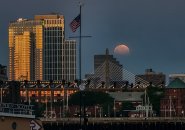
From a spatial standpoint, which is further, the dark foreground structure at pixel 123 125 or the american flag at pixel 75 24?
the dark foreground structure at pixel 123 125

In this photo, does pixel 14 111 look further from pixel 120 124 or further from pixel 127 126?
pixel 120 124

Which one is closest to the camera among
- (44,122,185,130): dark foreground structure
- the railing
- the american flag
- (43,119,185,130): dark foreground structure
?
the railing

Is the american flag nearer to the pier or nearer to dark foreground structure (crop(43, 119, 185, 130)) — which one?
the pier

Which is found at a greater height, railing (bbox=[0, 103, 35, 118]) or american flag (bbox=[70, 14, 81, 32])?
american flag (bbox=[70, 14, 81, 32])

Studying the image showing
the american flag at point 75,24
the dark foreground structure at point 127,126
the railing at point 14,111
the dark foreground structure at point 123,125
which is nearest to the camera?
the railing at point 14,111

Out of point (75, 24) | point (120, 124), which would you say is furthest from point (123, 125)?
point (75, 24)

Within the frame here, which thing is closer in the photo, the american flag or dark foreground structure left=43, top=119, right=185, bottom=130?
the american flag

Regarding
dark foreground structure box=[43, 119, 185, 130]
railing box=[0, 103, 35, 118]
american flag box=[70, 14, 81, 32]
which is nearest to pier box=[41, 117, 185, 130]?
dark foreground structure box=[43, 119, 185, 130]

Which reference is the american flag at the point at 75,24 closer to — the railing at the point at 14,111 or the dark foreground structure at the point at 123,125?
the railing at the point at 14,111

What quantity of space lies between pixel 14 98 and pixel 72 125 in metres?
79.2

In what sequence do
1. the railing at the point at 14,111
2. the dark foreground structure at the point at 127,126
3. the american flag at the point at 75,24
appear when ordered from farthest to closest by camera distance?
the dark foreground structure at the point at 127,126
the american flag at the point at 75,24
the railing at the point at 14,111

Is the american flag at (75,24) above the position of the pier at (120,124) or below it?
above

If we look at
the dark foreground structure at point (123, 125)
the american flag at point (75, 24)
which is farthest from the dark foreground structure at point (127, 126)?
the american flag at point (75, 24)

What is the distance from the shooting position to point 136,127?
587ft
